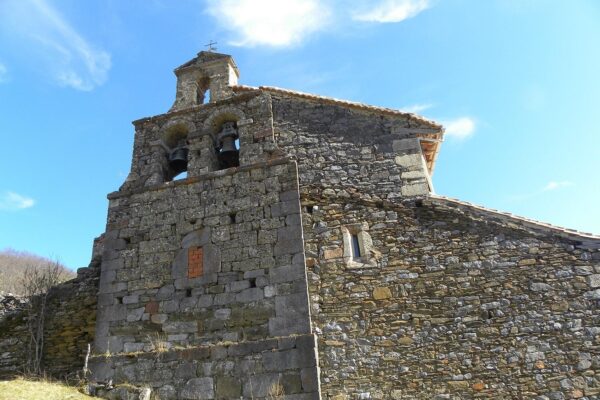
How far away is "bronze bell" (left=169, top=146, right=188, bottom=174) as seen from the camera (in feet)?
32.8

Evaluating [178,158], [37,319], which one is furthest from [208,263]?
[37,319]

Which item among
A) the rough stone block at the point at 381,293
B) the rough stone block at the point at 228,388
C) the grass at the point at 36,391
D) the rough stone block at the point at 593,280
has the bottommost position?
the rough stone block at the point at 228,388

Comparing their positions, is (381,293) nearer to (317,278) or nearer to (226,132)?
(317,278)

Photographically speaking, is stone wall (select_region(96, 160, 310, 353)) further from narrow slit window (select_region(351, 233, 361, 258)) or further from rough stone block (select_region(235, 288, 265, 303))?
narrow slit window (select_region(351, 233, 361, 258))

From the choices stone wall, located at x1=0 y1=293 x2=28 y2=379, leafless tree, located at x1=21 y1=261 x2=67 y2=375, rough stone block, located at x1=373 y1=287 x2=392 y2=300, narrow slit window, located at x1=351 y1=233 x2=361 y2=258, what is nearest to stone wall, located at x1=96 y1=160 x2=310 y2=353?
narrow slit window, located at x1=351 y1=233 x2=361 y2=258

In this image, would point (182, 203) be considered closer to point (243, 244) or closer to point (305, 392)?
point (243, 244)

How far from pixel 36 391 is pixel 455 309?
620cm

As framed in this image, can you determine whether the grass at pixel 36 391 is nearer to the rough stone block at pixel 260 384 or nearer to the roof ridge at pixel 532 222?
the rough stone block at pixel 260 384

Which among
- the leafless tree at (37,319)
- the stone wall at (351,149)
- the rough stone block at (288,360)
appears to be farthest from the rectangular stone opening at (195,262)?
the leafless tree at (37,319)

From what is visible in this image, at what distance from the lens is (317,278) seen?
782cm

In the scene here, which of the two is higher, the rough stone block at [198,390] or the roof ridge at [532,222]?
the roof ridge at [532,222]

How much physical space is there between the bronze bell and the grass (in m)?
4.63

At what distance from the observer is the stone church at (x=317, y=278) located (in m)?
6.89

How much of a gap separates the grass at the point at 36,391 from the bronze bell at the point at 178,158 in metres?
4.63
